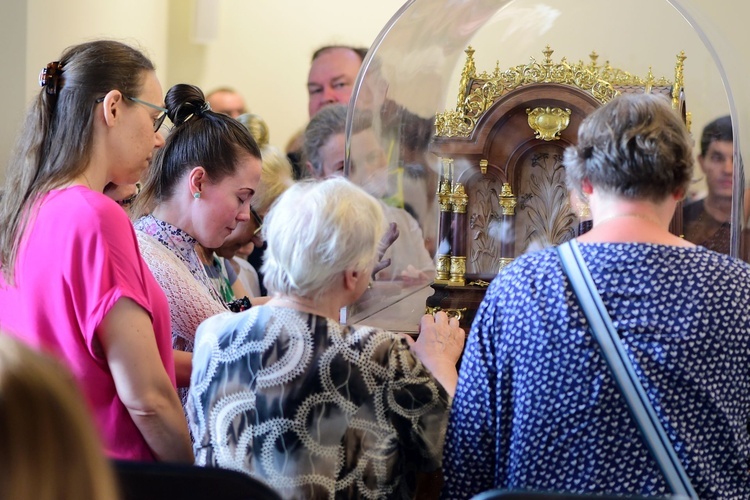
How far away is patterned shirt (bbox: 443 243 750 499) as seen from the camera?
1.50m

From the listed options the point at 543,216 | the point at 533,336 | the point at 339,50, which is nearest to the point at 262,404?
the point at 533,336

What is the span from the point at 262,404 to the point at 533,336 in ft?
1.40

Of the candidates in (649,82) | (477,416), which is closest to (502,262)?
Answer: (649,82)

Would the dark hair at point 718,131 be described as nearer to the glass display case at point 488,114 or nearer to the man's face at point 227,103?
the glass display case at point 488,114

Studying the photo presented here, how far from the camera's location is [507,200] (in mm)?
2455

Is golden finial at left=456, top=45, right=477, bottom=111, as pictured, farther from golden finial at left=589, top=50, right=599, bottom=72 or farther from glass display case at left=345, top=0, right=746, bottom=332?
golden finial at left=589, top=50, right=599, bottom=72

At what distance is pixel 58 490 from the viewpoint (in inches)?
32.9

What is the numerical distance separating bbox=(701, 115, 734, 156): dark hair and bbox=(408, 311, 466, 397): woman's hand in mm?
952

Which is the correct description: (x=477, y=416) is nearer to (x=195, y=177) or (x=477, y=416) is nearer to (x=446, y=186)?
(x=195, y=177)

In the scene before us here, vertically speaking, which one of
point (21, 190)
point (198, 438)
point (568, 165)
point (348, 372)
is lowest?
point (198, 438)

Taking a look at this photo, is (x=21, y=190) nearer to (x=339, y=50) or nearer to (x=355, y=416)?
(x=355, y=416)

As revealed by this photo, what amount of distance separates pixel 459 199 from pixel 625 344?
1039mm

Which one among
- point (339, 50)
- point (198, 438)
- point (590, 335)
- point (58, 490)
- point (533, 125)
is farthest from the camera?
point (339, 50)

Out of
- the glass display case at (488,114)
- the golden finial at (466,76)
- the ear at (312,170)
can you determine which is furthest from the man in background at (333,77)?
the golden finial at (466,76)
